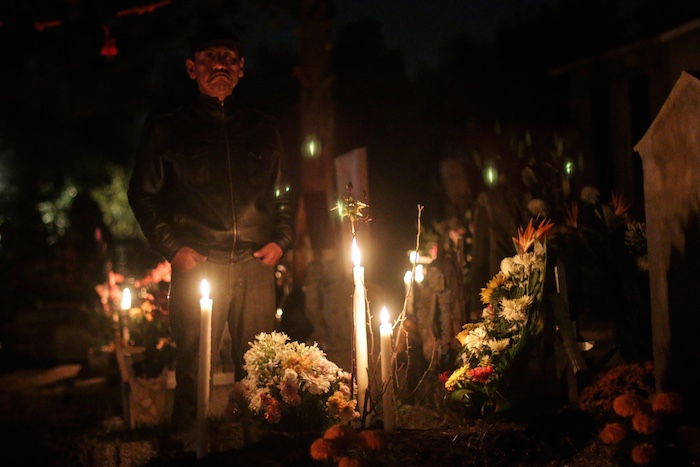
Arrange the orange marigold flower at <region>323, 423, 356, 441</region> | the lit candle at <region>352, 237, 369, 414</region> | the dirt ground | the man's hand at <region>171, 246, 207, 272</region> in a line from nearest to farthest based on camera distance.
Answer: the orange marigold flower at <region>323, 423, 356, 441</region> → the dirt ground → the lit candle at <region>352, 237, 369, 414</region> → the man's hand at <region>171, 246, 207, 272</region>

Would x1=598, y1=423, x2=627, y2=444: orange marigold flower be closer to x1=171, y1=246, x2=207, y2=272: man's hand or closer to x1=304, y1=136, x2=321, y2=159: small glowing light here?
x1=171, y1=246, x2=207, y2=272: man's hand

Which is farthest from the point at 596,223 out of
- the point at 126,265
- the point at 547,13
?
the point at 126,265

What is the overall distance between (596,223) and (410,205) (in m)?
8.21

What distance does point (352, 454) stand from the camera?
153 inches

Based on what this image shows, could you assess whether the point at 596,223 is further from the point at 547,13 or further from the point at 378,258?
the point at 547,13

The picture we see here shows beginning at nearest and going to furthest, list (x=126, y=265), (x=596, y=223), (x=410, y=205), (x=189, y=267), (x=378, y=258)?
(x=189, y=267)
(x=596, y=223)
(x=378, y=258)
(x=410, y=205)
(x=126, y=265)

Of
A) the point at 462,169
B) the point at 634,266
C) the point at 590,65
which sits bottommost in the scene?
the point at 634,266

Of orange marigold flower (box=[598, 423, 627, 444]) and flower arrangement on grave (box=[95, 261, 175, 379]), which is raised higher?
flower arrangement on grave (box=[95, 261, 175, 379])

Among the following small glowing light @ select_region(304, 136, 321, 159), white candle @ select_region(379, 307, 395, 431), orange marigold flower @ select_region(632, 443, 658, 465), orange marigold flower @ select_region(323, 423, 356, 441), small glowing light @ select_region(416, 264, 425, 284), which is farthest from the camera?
small glowing light @ select_region(304, 136, 321, 159)

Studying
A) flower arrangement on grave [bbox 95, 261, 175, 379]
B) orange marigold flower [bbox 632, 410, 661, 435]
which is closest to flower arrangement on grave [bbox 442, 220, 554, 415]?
orange marigold flower [bbox 632, 410, 661, 435]

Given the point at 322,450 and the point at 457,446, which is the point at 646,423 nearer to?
the point at 457,446

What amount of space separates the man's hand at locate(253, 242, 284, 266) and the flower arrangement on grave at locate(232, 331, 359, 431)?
483mm

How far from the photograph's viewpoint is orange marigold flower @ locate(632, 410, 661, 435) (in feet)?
12.2

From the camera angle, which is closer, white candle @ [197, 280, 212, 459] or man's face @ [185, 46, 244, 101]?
white candle @ [197, 280, 212, 459]
